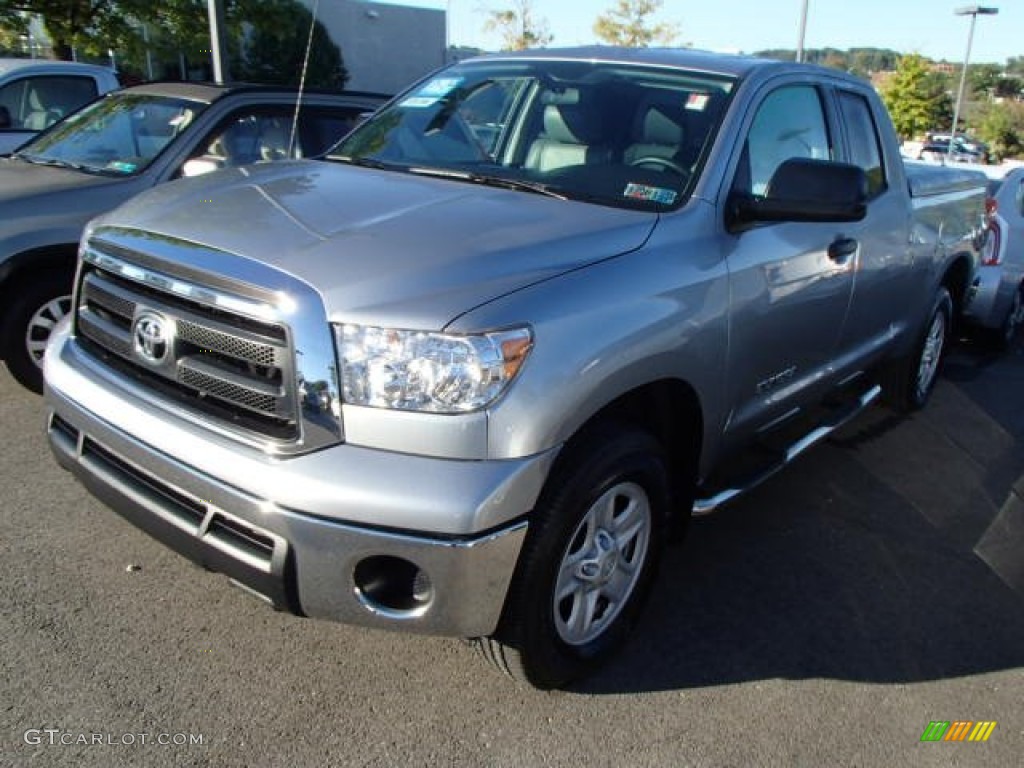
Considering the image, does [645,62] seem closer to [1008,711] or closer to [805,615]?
[805,615]

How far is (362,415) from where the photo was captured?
225 centimetres

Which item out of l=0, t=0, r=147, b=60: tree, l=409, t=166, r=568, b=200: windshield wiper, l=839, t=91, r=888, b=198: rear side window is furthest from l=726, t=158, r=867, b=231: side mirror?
l=0, t=0, r=147, b=60: tree

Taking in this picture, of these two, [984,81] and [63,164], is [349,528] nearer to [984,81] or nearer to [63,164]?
[63,164]

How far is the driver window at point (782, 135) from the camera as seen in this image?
337 cm

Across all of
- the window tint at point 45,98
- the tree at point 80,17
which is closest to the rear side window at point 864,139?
the window tint at point 45,98

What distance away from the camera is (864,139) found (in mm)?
4422

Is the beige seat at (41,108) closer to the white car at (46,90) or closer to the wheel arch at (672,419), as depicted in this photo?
the white car at (46,90)

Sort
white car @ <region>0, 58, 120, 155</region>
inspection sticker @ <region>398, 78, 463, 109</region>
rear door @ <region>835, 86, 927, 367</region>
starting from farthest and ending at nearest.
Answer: white car @ <region>0, 58, 120, 155</region>, rear door @ <region>835, 86, 927, 367</region>, inspection sticker @ <region>398, 78, 463, 109</region>

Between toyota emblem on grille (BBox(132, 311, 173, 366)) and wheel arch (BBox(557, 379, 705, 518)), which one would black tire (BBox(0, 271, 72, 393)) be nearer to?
toyota emblem on grille (BBox(132, 311, 173, 366))

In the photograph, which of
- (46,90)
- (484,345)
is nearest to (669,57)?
(484,345)

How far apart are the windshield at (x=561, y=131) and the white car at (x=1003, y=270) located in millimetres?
→ 4495

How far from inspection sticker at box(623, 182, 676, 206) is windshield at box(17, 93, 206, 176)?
132 inches

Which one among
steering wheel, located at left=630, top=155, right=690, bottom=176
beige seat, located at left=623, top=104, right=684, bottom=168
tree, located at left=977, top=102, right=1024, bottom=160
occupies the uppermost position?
beige seat, located at left=623, top=104, right=684, bottom=168

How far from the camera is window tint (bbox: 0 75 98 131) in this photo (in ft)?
29.1
